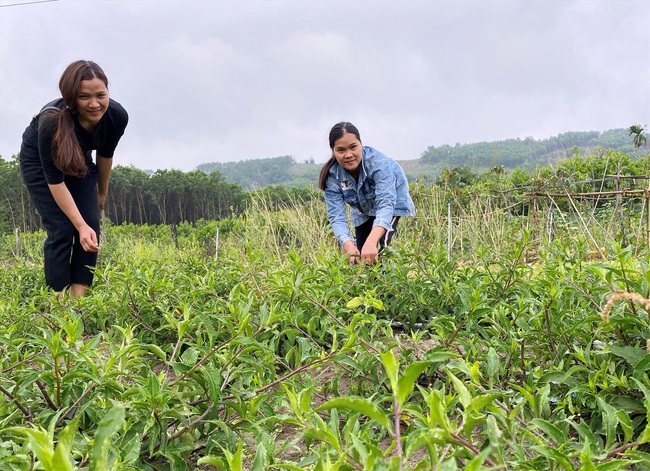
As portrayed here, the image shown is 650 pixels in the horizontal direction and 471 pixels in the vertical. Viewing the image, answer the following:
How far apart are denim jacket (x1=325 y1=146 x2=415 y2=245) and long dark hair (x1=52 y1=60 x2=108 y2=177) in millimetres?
1709

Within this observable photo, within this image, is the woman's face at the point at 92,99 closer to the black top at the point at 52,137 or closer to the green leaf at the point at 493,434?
the black top at the point at 52,137

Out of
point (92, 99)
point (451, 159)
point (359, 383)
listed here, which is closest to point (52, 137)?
point (92, 99)

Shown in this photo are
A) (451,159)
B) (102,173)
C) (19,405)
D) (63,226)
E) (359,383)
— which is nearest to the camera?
(19,405)

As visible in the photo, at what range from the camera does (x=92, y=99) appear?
10.1ft

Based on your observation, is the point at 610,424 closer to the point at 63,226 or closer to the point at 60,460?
the point at 60,460

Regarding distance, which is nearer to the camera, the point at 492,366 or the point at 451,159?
the point at 492,366

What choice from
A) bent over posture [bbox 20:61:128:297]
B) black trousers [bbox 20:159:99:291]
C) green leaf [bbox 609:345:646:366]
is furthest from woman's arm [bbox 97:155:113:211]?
green leaf [bbox 609:345:646:366]

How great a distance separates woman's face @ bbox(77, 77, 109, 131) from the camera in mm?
3047

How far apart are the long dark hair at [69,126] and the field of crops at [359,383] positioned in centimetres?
98

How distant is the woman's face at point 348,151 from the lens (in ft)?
12.0

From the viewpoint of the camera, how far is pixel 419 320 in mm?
2367

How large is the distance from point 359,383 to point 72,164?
2.32 meters

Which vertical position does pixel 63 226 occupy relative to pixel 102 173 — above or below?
below

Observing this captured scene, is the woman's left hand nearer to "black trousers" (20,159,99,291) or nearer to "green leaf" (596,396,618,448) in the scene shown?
"black trousers" (20,159,99,291)
